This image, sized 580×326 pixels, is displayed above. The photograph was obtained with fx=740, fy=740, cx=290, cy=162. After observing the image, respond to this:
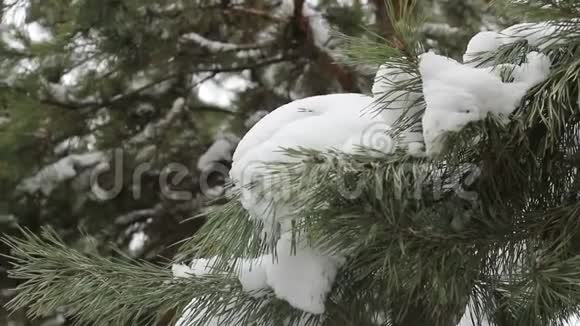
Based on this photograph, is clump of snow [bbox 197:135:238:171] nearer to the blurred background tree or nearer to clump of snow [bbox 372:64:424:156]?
the blurred background tree

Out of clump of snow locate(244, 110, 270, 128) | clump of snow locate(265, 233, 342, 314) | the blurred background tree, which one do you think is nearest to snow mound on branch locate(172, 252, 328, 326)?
clump of snow locate(265, 233, 342, 314)

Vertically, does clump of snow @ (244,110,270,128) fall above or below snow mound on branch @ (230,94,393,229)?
below

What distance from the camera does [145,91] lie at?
9.43 feet

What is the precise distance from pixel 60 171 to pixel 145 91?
45 cm

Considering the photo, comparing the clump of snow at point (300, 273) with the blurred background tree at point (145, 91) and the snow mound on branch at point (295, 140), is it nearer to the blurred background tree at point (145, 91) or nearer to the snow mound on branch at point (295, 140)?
the snow mound on branch at point (295, 140)

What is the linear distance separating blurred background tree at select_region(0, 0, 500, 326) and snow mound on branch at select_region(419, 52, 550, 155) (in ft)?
5.84

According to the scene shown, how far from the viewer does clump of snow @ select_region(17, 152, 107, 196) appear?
105 inches

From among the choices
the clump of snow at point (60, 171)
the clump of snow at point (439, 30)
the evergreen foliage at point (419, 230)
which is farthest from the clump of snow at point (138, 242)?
the evergreen foliage at point (419, 230)

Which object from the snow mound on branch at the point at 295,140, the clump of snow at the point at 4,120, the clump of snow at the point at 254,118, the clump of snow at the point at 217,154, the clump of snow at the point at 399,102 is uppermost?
the clump of snow at the point at 399,102

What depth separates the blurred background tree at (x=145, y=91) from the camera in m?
2.61

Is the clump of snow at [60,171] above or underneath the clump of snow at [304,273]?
underneath

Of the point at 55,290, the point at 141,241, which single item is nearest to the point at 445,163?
the point at 55,290

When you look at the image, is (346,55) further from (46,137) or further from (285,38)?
(285,38)

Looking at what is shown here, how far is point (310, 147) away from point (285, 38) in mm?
2268
